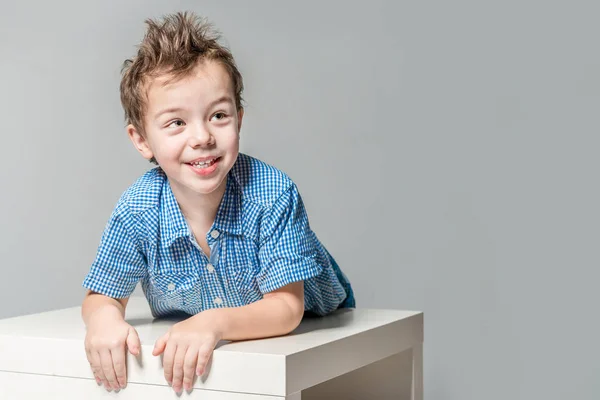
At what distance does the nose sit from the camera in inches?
47.2

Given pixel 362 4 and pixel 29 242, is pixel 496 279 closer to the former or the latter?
pixel 362 4

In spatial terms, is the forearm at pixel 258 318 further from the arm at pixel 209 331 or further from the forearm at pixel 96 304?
the forearm at pixel 96 304

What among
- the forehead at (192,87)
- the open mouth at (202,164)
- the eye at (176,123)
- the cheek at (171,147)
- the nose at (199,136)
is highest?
the forehead at (192,87)

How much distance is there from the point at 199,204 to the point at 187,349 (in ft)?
0.91

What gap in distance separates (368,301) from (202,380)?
3.07 ft

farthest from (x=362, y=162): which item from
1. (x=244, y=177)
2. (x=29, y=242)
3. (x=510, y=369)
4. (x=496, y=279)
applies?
(x=29, y=242)

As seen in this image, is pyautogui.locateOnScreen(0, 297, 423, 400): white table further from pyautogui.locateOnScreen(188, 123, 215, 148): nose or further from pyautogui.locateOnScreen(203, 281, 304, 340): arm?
pyautogui.locateOnScreen(188, 123, 215, 148): nose

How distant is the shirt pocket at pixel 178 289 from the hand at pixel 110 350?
0.57ft

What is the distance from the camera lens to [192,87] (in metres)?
1.20

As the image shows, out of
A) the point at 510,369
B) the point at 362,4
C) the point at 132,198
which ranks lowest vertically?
the point at 510,369

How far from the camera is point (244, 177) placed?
1.32 m

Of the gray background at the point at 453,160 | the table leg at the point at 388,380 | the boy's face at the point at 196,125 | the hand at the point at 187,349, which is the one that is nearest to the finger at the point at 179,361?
the hand at the point at 187,349

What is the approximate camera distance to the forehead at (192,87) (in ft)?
3.94

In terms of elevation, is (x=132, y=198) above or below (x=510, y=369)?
above
